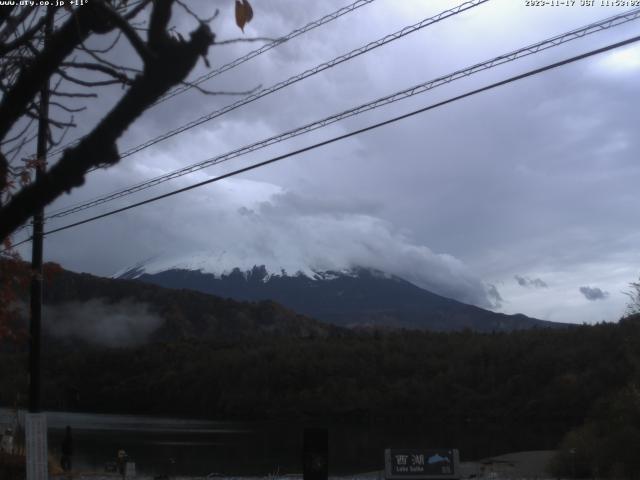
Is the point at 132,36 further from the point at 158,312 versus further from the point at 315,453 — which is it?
the point at 158,312

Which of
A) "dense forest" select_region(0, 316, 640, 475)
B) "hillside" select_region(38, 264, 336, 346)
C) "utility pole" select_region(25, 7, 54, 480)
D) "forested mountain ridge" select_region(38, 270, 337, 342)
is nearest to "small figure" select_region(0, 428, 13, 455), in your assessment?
"utility pole" select_region(25, 7, 54, 480)

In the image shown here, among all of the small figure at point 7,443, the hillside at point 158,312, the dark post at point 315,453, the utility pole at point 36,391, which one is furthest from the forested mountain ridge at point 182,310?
the dark post at point 315,453

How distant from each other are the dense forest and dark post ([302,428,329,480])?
53.6 metres

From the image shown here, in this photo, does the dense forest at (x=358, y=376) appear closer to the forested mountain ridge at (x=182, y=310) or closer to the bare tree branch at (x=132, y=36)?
the forested mountain ridge at (x=182, y=310)

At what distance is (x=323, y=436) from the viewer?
45.1ft

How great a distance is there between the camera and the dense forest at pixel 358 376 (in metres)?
79.9

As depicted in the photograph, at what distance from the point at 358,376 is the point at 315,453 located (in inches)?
3356

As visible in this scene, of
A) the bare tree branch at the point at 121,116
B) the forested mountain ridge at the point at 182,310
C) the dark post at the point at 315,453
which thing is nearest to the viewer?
the bare tree branch at the point at 121,116

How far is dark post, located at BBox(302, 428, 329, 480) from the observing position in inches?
535

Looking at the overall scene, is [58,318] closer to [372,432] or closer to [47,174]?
[372,432]

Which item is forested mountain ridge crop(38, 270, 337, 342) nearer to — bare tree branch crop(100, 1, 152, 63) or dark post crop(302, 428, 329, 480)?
dark post crop(302, 428, 329, 480)

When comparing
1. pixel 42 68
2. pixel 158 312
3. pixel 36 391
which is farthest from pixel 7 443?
pixel 158 312

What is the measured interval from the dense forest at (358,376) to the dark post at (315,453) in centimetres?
5362

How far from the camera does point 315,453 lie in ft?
45.0
